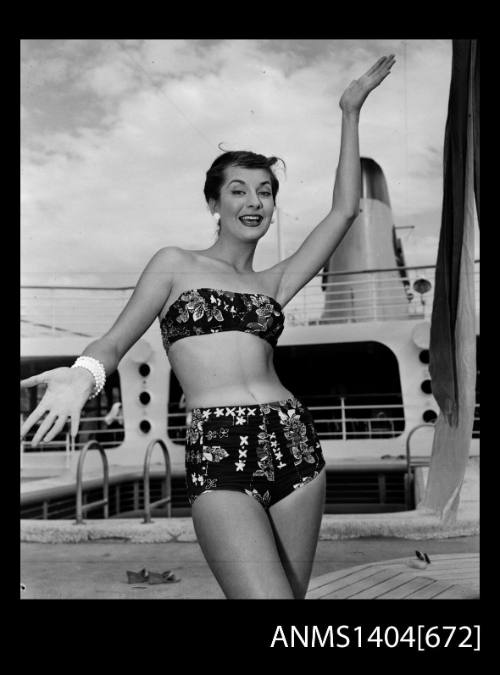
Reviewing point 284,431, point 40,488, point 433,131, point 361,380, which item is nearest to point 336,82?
point 433,131

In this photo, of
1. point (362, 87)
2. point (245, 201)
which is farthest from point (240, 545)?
point (362, 87)

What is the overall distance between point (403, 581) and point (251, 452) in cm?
134

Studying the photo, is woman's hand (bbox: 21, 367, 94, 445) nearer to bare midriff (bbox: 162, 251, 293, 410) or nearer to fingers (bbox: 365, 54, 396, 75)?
bare midriff (bbox: 162, 251, 293, 410)

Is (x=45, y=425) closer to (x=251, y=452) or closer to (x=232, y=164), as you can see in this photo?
(x=251, y=452)

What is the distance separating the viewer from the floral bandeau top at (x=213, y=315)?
4.59 feet

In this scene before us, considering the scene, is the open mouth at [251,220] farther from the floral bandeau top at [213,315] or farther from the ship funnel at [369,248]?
the ship funnel at [369,248]

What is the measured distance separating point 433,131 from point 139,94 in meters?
0.96

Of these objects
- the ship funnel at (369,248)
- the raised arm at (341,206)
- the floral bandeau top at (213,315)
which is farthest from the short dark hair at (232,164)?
the ship funnel at (369,248)

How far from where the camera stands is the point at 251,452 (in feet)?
4.45

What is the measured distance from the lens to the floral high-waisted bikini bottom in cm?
134

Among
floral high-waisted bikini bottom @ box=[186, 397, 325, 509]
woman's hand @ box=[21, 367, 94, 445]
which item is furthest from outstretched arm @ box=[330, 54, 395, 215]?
woman's hand @ box=[21, 367, 94, 445]

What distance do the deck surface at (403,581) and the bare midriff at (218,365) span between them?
107 cm

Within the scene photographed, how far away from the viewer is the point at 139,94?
2.22m
